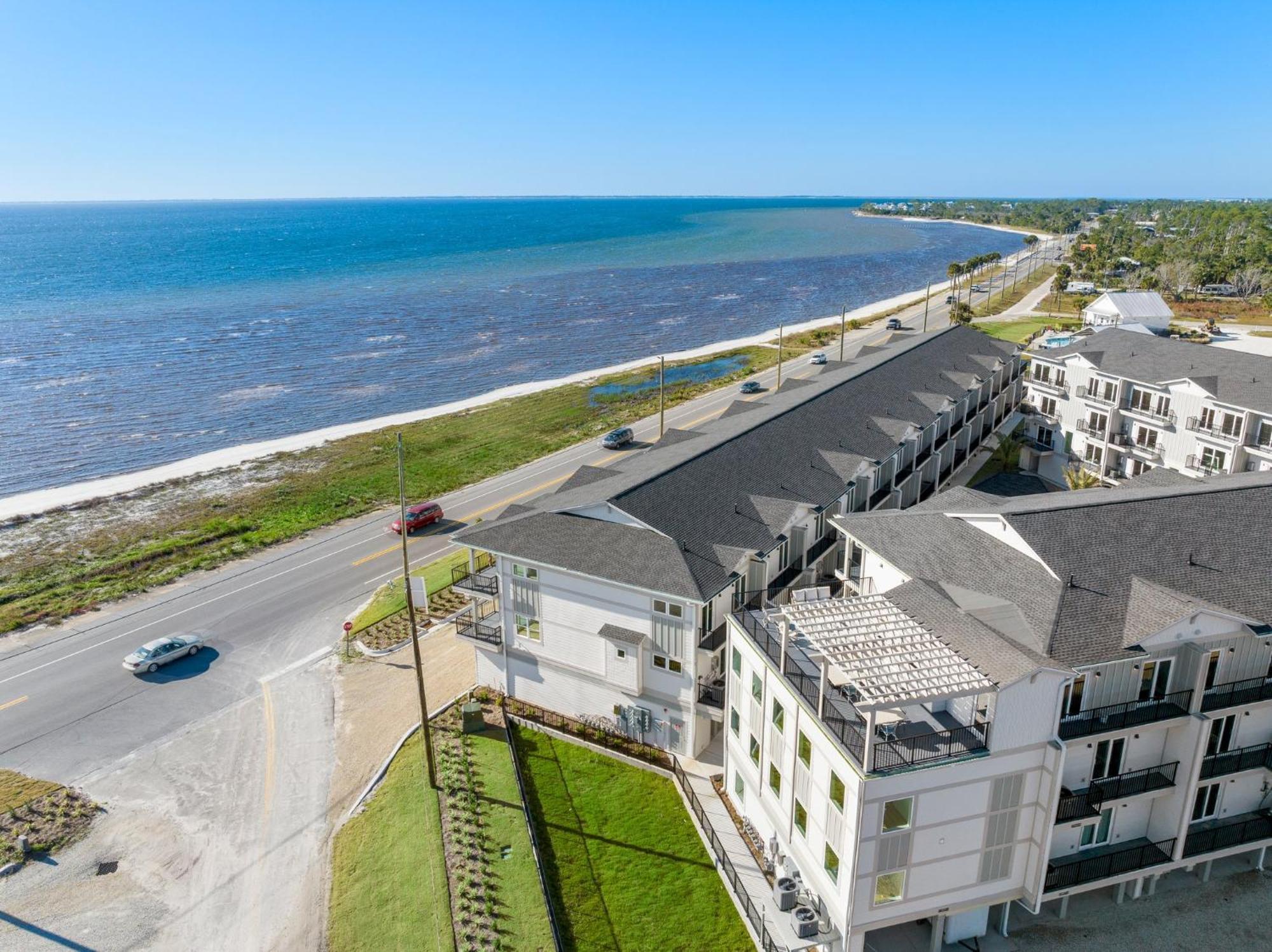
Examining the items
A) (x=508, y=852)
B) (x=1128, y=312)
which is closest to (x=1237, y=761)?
(x=508, y=852)

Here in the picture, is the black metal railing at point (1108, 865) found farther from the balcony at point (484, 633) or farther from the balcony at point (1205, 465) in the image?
the balcony at point (1205, 465)

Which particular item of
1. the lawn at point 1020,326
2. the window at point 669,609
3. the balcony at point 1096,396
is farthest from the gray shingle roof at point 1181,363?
the lawn at point 1020,326

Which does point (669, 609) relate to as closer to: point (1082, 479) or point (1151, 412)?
point (1082, 479)

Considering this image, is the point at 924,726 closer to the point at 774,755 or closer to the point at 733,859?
the point at 774,755

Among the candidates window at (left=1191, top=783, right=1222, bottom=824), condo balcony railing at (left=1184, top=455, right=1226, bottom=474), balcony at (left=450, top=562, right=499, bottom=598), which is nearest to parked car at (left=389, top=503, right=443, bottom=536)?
balcony at (left=450, top=562, right=499, bottom=598)

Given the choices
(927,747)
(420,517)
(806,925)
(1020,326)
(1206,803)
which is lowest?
(420,517)

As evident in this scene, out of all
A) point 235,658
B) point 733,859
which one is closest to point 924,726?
point 733,859
